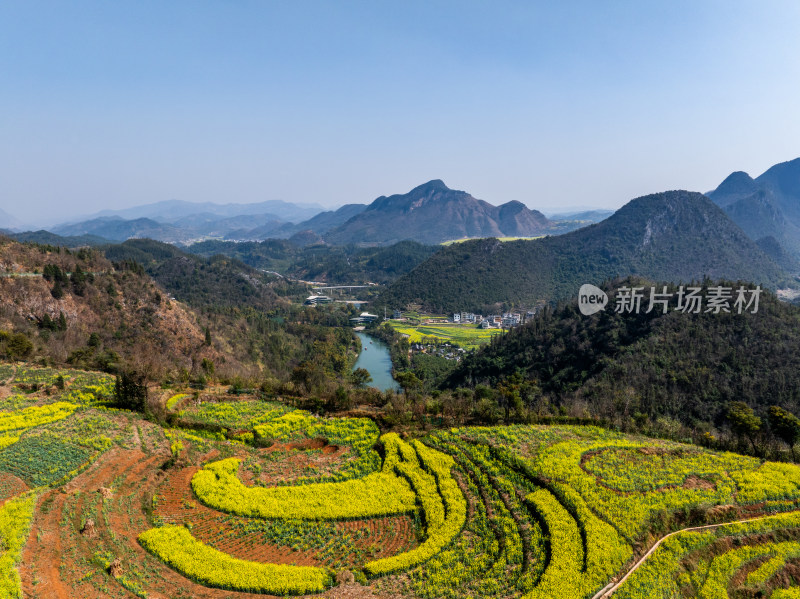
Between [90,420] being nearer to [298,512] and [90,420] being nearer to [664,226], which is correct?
[298,512]

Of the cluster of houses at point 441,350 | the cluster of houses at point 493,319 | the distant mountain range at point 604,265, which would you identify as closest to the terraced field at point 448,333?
the cluster of houses at point 441,350

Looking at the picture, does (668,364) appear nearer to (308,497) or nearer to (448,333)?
(308,497)

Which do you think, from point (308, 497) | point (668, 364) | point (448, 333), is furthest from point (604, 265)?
point (308, 497)

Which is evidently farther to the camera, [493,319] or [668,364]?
[493,319]

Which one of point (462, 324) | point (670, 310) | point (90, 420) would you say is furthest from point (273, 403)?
point (462, 324)

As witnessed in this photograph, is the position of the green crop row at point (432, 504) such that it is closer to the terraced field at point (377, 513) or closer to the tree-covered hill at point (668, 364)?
the terraced field at point (377, 513)

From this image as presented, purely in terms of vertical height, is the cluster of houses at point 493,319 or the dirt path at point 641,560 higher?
the dirt path at point 641,560
